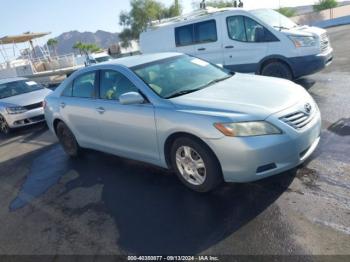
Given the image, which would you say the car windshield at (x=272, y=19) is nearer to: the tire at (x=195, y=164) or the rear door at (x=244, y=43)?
the rear door at (x=244, y=43)

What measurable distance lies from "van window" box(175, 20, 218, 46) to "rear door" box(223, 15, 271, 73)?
42cm

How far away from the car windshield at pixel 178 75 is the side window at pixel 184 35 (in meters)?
4.44

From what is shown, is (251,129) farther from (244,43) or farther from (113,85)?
(244,43)

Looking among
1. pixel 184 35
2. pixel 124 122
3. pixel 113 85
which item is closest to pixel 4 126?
pixel 184 35

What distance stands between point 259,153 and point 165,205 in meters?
1.25

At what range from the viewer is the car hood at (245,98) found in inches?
148

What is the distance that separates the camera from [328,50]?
8289 mm

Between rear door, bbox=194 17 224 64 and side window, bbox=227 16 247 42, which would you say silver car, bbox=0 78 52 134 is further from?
side window, bbox=227 16 247 42

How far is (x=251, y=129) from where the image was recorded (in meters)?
3.61

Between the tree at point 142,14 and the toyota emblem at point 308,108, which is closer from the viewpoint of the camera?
the toyota emblem at point 308,108

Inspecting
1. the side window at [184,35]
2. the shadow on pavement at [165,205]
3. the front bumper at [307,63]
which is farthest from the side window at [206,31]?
the shadow on pavement at [165,205]

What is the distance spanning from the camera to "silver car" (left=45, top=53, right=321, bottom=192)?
3631 mm

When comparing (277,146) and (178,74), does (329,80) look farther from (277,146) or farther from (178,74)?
(277,146)

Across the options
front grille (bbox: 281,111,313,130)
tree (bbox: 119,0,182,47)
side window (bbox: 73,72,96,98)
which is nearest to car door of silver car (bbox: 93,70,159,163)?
side window (bbox: 73,72,96,98)
